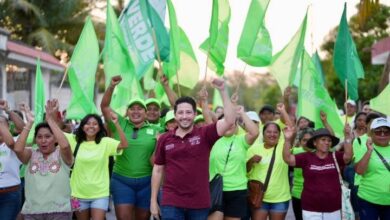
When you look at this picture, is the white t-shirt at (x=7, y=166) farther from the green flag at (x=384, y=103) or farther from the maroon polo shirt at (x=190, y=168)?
the green flag at (x=384, y=103)

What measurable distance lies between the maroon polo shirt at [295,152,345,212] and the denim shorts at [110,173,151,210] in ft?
5.80

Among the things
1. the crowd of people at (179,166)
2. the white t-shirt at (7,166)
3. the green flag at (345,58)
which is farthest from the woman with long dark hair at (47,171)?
the green flag at (345,58)

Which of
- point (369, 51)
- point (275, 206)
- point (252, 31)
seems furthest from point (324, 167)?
point (369, 51)

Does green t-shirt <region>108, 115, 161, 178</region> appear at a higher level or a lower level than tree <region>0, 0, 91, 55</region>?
lower

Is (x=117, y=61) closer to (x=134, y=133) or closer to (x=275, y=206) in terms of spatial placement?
(x=134, y=133)

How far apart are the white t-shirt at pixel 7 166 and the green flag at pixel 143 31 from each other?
126 inches

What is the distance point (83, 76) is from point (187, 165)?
349 cm

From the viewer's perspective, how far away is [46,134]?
673cm

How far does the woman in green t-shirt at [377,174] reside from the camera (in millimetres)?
7449

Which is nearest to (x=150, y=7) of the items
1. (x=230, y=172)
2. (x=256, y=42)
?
(x=256, y=42)

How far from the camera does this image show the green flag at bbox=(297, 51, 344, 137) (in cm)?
908

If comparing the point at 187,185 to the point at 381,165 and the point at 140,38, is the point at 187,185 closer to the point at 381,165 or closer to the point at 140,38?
the point at 381,165

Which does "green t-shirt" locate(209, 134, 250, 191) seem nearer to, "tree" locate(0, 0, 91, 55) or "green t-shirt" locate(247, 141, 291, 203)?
"green t-shirt" locate(247, 141, 291, 203)

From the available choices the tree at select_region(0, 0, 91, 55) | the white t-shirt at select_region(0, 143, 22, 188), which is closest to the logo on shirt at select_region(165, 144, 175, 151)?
the white t-shirt at select_region(0, 143, 22, 188)
